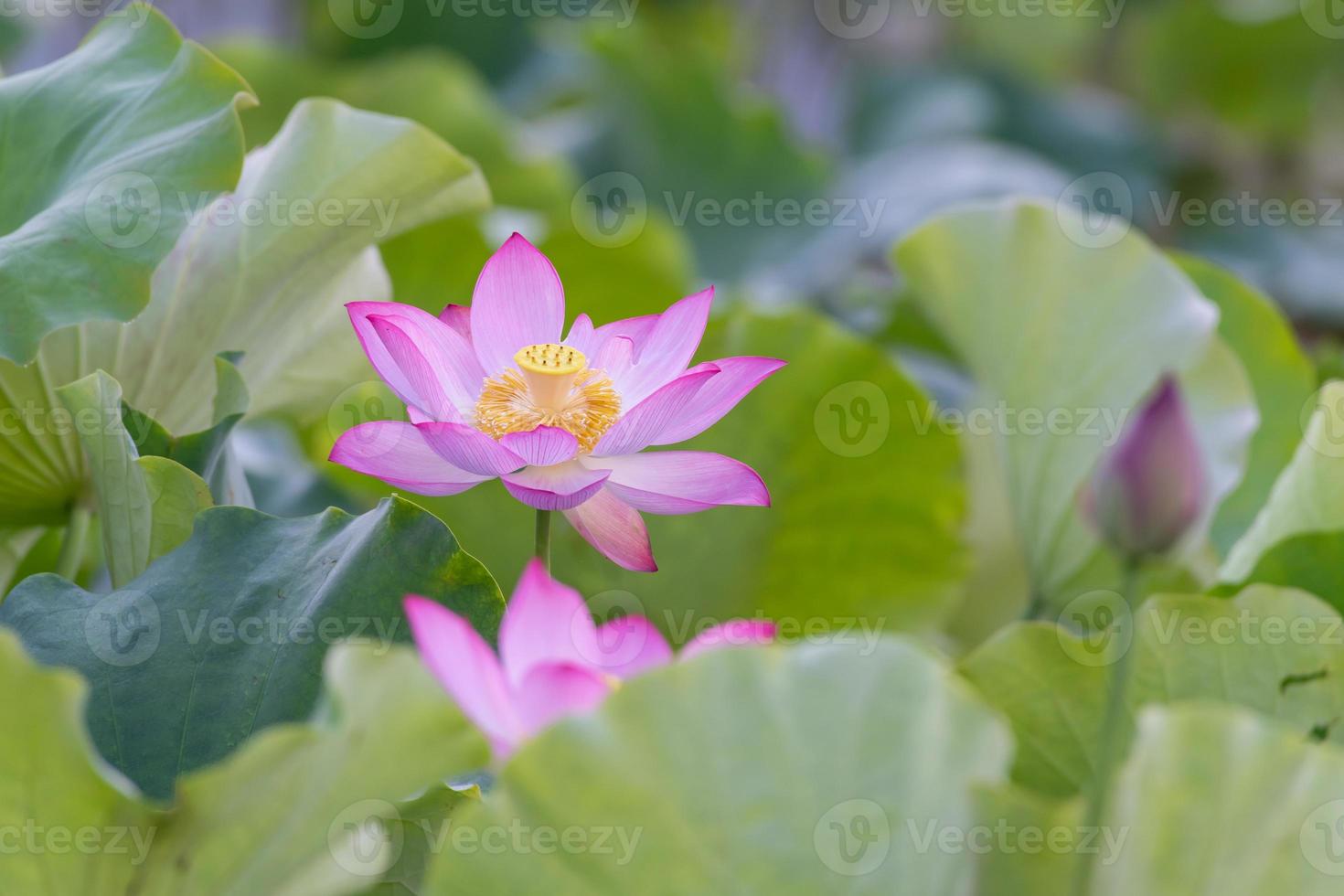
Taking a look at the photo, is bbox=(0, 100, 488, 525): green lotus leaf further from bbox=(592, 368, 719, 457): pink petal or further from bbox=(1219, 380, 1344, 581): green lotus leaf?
bbox=(1219, 380, 1344, 581): green lotus leaf

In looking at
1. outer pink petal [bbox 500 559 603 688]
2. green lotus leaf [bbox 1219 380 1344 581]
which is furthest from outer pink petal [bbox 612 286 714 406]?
green lotus leaf [bbox 1219 380 1344 581]

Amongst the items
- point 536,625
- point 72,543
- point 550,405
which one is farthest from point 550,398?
point 72,543

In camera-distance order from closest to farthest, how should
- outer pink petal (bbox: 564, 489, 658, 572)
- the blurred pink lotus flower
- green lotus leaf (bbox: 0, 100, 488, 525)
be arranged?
the blurred pink lotus flower < outer pink petal (bbox: 564, 489, 658, 572) < green lotus leaf (bbox: 0, 100, 488, 525)

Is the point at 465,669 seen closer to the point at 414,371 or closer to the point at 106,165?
the point at 414,371

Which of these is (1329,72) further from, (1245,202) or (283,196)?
(283,196)

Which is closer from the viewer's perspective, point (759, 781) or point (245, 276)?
point (759, 781)
